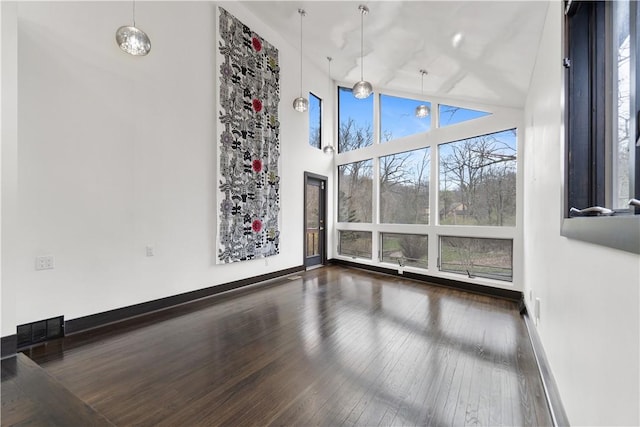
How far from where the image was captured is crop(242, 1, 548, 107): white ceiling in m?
2.39

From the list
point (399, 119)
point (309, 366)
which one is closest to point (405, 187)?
point (399, 119)

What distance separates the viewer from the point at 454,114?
4586 mm

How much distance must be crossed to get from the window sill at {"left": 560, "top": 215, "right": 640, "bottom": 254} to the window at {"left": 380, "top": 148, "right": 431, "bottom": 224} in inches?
152

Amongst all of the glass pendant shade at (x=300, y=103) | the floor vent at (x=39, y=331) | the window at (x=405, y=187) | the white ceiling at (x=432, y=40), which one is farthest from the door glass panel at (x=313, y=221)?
the floor vent at (x=39, y=331)

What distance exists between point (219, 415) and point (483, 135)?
192 inches

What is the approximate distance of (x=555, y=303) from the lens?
1.78m

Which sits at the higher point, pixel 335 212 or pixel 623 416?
pixel 335 212

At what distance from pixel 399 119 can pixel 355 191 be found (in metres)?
1.82

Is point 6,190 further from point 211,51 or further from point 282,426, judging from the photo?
point 211,51

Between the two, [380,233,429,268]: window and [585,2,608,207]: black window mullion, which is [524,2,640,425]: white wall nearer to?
[585,2,608,207]: black window mullion

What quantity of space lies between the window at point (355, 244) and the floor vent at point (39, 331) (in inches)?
193

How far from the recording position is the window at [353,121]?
19.7ft

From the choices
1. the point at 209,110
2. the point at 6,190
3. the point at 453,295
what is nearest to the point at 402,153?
the point at 453,295

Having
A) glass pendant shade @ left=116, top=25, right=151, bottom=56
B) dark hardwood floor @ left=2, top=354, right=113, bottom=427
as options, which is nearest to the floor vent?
dark hardwood floor @ left=2, top=354, right=113, bottom=427
